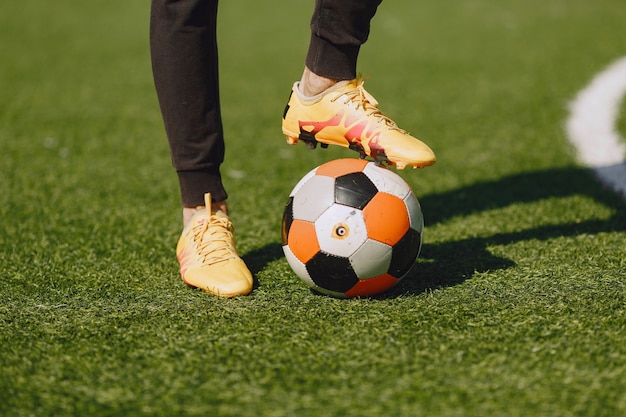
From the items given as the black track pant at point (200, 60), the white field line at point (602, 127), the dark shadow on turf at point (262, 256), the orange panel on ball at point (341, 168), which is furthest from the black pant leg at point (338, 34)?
the white field line at point (602, 127)

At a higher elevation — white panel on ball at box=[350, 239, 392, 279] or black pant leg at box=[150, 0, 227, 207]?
black pant leg at box=[150, 0, 227, 207]

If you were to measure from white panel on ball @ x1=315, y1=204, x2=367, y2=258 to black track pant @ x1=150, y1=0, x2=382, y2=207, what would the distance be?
0.51 m

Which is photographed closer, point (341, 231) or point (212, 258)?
point (341, 231)

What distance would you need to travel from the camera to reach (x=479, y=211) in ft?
11.4

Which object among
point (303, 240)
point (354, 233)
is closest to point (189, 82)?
point (303, 240)

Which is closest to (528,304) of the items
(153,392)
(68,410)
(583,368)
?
(583,368)

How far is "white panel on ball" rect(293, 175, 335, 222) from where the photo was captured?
246 cm

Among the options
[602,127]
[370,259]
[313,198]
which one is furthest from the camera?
[602,127]

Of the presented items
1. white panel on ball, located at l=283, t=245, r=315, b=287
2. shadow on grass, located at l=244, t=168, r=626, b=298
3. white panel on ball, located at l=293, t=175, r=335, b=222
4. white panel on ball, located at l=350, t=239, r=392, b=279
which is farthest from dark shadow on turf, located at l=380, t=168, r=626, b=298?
white panel on ball, located at l=293, t=175, r=335, b=222

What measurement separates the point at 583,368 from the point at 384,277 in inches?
27.9

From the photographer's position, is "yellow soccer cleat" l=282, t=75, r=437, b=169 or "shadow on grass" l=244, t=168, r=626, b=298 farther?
"shadow on grass" l=244, t=168, r=626, b=298

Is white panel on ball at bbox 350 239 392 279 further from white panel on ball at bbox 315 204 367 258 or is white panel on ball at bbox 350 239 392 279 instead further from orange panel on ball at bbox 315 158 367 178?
orange panel on ball at bbox 315 158 367 178

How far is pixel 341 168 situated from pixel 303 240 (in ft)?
0.93

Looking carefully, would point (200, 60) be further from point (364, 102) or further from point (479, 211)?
point (479, 211)
